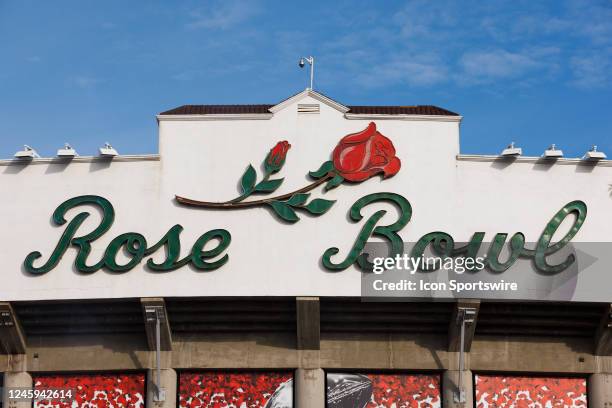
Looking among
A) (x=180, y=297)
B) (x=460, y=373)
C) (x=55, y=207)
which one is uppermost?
(x=55, y=207)

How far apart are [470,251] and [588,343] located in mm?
6690

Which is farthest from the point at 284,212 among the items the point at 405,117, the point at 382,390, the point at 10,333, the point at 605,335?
the point at 605,335

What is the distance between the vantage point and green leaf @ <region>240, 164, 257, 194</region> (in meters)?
47.3

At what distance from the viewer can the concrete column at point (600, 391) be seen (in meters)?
47.0

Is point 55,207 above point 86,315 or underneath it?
above

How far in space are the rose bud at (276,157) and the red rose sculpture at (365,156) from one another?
215 centimetres

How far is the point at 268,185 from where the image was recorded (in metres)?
47.2

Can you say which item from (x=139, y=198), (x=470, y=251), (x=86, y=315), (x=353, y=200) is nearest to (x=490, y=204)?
(x=470, y=251)

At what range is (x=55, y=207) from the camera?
47.5 metres

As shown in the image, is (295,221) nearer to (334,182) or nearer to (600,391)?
(334,182)

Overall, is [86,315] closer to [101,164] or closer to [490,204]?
[101,164]

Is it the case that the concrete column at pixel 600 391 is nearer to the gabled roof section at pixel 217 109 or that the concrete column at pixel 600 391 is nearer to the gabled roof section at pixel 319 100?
the gabled roof section at pixel 319 100

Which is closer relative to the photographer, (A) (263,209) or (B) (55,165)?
(A) (263,209)

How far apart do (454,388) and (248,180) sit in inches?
487
